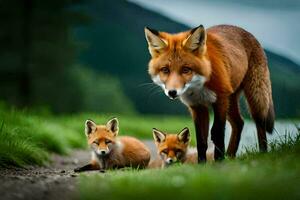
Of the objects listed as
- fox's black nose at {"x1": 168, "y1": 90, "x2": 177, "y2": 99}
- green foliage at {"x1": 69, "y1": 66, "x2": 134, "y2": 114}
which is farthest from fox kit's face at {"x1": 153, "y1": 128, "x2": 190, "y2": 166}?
green foliage at {"x1": 69, "y1": 66, "x2": 134, "y2": 114}

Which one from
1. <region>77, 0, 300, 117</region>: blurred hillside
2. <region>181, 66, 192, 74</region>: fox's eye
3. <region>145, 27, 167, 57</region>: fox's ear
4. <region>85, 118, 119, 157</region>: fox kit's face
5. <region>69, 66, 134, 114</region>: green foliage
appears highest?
<region>145, 27, 167, 57</region>: fox's ear

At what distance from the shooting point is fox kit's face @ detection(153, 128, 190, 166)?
7406 mm

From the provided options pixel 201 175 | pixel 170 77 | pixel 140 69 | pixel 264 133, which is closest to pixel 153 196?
pixel 201 175

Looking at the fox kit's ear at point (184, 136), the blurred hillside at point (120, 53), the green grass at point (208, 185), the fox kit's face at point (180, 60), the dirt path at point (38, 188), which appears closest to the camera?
the green grass at point (208, 185)

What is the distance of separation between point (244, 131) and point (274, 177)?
11.5 ft

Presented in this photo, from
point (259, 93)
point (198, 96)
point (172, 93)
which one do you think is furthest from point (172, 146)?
point (172, 93)

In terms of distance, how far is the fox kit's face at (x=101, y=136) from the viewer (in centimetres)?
746

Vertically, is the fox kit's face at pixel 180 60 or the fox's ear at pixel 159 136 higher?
the fox kit's face at pixel 180 60

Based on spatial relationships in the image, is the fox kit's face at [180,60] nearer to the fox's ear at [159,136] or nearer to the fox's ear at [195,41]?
the fox's ear at [195,41]

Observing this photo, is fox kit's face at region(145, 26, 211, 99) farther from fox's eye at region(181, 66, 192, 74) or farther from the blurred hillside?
the blurred hillside

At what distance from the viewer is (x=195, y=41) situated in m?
6.26

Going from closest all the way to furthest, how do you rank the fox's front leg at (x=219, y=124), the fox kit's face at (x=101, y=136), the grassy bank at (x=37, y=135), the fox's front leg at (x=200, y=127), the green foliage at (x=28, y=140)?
the fox's front leg at (x=219, y=124), the fox's front leg at (x=200, y=127), the green foliage at (x=28, y=140), the grassy bank at (x=37, y=135), the fox kit's face at (x=101, y=136)

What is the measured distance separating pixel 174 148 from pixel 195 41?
5.46ft

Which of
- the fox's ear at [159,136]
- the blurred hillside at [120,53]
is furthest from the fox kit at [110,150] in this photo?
the blurred hillside at [120,53]
